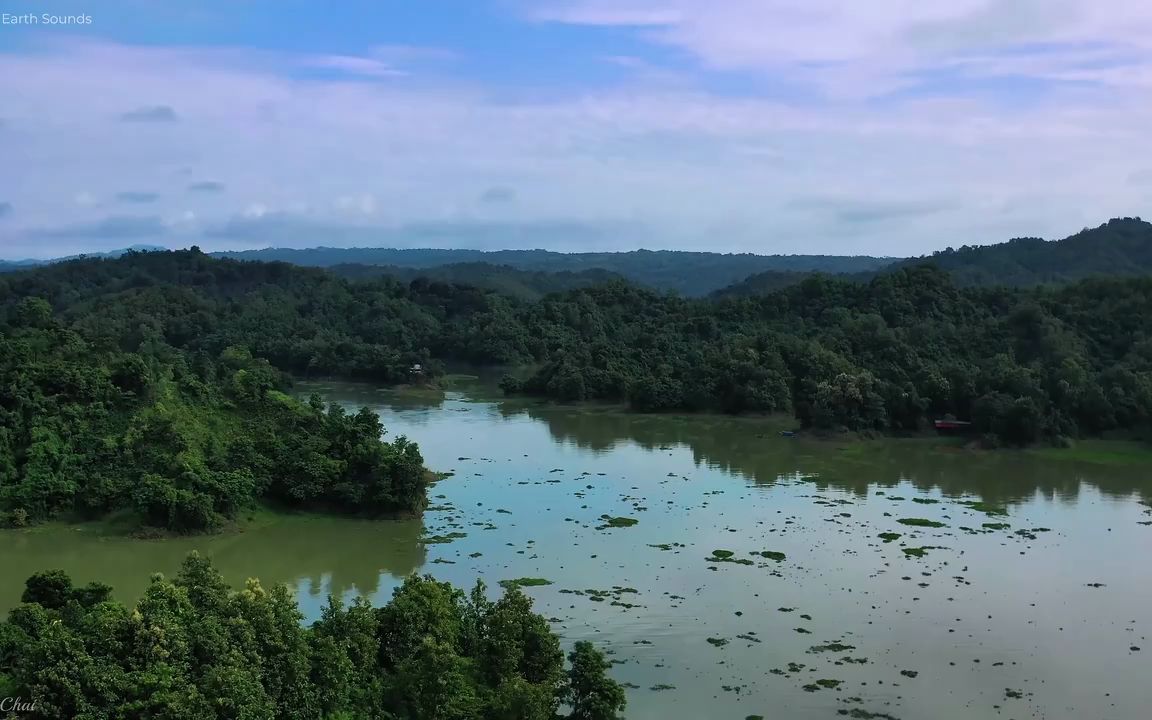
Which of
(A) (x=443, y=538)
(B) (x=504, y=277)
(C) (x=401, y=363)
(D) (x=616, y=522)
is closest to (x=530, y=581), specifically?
(A) (x=443, y=538)

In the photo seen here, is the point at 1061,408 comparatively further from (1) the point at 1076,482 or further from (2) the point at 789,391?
(2) the point at 789,391

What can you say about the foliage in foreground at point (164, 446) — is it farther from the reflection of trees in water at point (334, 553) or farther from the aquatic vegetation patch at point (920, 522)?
the aquatic vegetation patch at point (920, 522)

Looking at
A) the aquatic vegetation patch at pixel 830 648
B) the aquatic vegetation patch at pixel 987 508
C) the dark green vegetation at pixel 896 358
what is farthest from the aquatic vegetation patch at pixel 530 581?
the dark green vegetation at pixel 896 358

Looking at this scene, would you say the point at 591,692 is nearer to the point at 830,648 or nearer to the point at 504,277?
the point at 830,648

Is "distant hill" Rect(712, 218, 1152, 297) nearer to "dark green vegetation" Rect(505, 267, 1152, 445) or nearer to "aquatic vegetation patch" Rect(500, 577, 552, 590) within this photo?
"dark green vegetation" Rect(505, 267, 1152, 445)

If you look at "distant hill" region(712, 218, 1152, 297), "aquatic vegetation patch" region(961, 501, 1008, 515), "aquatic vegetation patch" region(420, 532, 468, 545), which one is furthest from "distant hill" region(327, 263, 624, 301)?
"aquatic vegetation patch" region(420, 532, 468, 545)

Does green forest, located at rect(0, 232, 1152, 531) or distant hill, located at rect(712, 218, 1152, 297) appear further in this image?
distant hill, located at rect(712, 218, 1152, 297)

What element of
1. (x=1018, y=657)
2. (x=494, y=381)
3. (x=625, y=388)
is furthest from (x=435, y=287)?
(x=1018, y=657)
